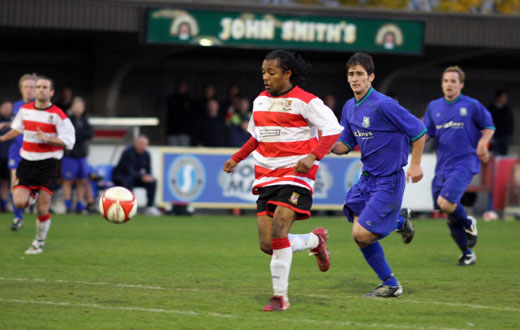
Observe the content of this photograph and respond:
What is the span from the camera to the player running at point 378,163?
25.9 ft

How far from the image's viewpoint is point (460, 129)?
10.8m

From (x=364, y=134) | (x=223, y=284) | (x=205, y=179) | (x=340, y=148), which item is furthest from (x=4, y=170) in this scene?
(x=364, y=134)

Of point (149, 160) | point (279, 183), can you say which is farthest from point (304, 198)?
point (149, 160)

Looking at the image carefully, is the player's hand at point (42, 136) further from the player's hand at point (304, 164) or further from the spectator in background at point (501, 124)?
the spectator in background at point (501, 124)

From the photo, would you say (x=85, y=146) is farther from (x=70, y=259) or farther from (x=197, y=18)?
(x=70, y=259)

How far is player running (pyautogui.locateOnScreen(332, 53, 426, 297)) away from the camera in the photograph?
7895 mm

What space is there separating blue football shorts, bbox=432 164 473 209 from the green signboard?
34.3 feet

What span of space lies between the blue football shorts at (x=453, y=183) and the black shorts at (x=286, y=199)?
3.58 meters

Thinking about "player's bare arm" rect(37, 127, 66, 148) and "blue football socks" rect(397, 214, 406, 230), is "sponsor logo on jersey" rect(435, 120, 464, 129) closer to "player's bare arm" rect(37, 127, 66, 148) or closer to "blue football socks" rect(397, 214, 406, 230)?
"blue football socks" rect(397, 214, 406, 230)

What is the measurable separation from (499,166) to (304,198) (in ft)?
41.3

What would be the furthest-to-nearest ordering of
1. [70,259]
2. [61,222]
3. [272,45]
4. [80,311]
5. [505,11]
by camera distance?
1. [505,11]
2. [272,45]
3. [61,222]
4. [70,259]
5. [80,311]

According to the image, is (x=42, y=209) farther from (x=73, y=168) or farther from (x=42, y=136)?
(x=73, y=168)

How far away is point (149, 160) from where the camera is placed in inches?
694

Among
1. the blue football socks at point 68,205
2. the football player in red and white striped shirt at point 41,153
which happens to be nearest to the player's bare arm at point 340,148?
the football player in red and white striped shirt at point 41,153
